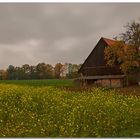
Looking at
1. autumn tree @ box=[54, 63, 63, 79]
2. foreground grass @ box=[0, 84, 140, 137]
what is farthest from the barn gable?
foreground grass @ box=[0, 84, 140, 137]

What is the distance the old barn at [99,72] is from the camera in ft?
103

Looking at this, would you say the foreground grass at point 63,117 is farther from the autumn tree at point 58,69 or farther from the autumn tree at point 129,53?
the autumn tree at point 129,53

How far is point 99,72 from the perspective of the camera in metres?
33.9

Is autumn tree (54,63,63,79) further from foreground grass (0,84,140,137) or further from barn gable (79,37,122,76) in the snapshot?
barn gable (79,37,122,76)

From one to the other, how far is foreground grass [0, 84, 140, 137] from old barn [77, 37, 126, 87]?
54.2 ft

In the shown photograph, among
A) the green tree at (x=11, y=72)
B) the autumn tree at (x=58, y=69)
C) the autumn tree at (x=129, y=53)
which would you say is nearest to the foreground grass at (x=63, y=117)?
the green tree at (x=11, y=72)

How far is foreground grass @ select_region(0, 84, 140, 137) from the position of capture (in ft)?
34.2

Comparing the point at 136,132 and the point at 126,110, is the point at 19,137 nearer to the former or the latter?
the point at 136,132

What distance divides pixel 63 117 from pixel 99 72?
73.4ft

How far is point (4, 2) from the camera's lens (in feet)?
42.7

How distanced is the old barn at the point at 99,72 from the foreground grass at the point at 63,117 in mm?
16511

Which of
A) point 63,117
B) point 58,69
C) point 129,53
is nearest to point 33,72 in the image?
point 58,69

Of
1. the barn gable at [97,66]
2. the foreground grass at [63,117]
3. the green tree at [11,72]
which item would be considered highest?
the barn gable at [97,66]

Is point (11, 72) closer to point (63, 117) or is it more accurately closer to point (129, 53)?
point (63, 117)
